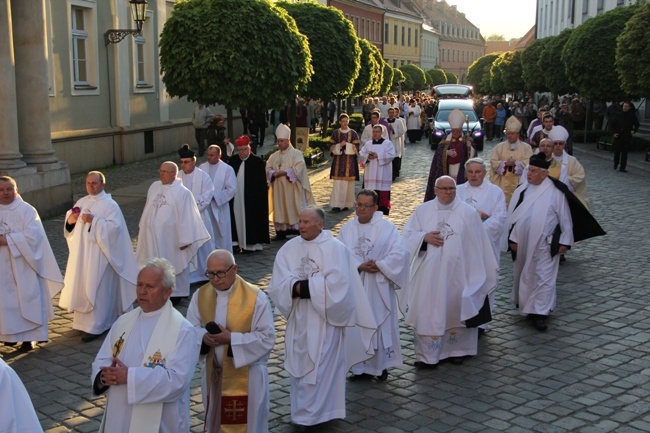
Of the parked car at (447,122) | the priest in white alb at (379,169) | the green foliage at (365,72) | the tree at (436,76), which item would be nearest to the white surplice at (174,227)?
the priest in white alb at (379,169)

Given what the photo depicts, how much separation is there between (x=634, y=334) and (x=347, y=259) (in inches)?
161

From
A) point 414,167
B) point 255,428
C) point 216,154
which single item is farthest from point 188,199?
point 414,167

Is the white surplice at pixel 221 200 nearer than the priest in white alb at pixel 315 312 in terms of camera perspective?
No

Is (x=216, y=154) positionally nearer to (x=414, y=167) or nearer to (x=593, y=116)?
(x=414, y=167)

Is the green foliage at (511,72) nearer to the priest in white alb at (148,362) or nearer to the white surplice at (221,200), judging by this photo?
the white surplice at (221,200)

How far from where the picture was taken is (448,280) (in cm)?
799

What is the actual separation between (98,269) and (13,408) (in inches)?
215

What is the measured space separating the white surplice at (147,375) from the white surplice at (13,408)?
993 millimetres

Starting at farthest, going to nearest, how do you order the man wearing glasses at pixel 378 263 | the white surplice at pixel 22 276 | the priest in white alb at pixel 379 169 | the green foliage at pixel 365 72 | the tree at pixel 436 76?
1. the tree at pixel 436 76
2. the green foliage at pixel 365 72
3. the priest in white alb at pixel 379 169
4. the white surplice at pixel 22 276
5. the man wearing glasses at pixel 378 263

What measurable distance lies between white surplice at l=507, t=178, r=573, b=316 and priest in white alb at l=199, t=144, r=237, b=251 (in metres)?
4.42

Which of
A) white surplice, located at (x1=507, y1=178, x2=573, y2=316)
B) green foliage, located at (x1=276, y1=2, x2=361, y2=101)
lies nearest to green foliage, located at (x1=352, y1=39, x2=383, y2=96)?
green foliage, located at (x1=276, y1=2, x2=361, y2=101)

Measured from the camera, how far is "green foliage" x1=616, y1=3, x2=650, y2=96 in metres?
23.3

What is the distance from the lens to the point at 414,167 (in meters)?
25.2

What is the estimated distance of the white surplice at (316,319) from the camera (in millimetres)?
6312
